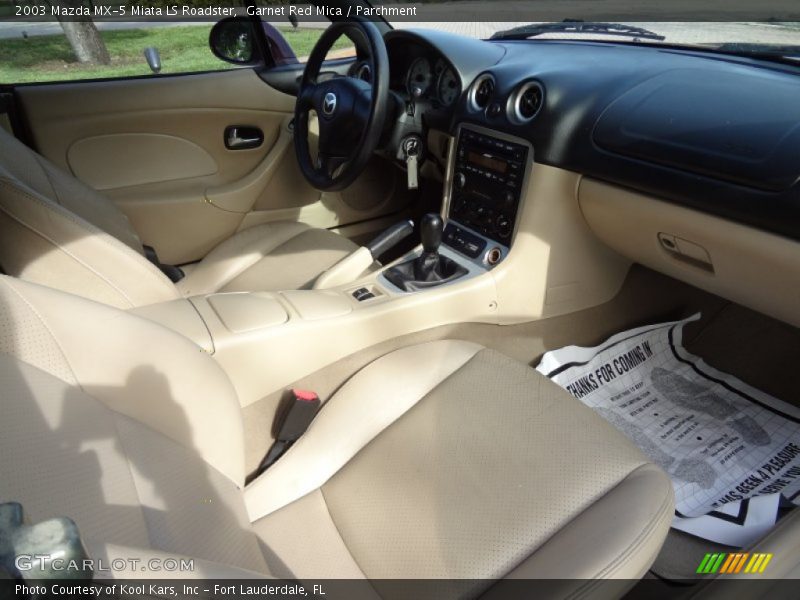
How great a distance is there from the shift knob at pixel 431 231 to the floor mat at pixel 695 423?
1.38 ft

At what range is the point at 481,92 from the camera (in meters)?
1.72

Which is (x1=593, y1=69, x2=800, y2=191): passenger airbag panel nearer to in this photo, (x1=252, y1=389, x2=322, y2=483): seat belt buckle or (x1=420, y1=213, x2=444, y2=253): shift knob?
(x1=420, y1=213, x2=444, y2=253): shift knob

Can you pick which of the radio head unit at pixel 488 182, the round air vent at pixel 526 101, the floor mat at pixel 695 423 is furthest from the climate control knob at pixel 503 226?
the floor mat at pixel 695 423

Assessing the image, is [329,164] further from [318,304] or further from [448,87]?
[318,304]

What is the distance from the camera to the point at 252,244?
2072mm

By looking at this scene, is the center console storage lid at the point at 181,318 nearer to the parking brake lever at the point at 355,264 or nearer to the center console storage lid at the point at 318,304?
the center console storage lid at the point at 318,304

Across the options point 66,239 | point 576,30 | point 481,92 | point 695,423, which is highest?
point 576,30

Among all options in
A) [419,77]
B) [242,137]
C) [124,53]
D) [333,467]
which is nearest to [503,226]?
[419,77]

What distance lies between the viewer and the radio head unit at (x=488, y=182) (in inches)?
61.6

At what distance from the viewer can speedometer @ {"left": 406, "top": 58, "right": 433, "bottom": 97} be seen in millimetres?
1939

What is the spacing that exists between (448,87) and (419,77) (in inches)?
6.3

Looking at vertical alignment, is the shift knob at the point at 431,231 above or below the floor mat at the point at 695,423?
above

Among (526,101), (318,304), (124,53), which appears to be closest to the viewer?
(318,304)

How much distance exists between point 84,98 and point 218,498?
1.64 m
